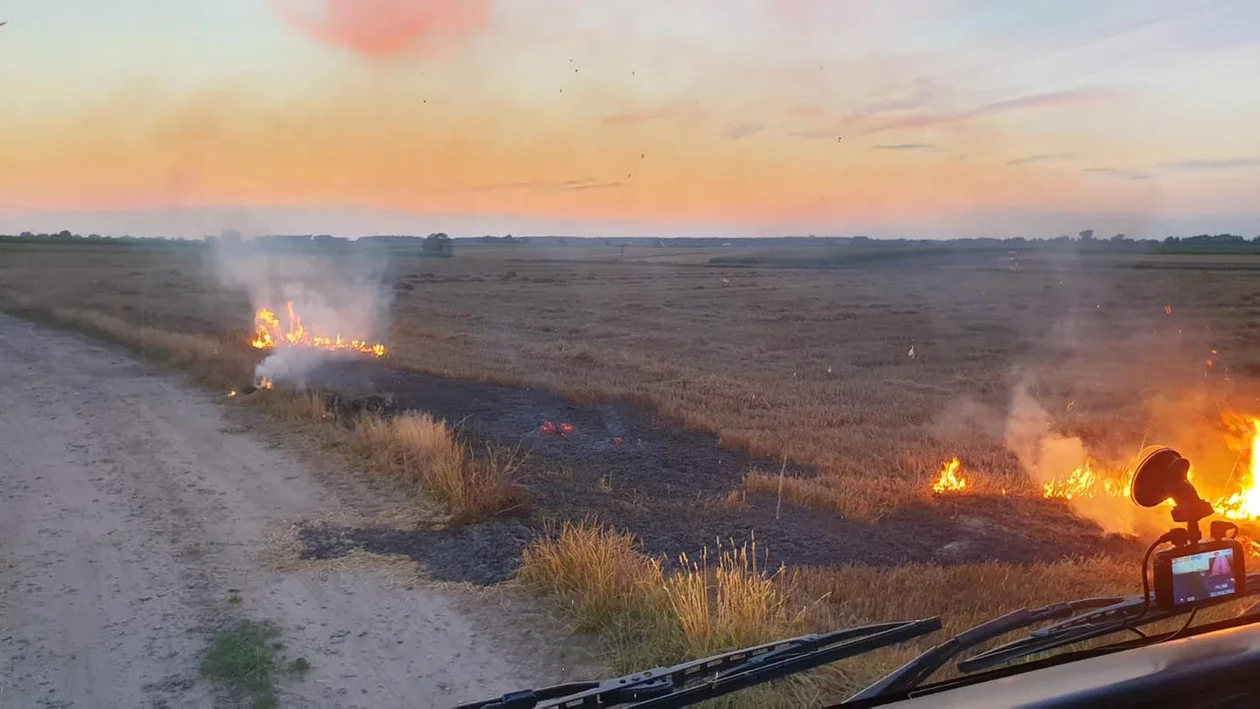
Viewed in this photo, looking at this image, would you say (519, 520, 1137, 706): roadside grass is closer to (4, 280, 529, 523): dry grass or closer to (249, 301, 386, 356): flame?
(4, 280, 529, 523): dry grass

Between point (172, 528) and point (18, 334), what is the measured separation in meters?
23.6

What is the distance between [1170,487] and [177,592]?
679 centimetres

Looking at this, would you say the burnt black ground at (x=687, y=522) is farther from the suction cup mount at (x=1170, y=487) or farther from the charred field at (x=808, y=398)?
the suction cup mount at (x=1170, y=487)

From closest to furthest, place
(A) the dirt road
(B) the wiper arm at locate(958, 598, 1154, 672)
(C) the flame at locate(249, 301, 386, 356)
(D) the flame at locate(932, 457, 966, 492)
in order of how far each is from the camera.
→ 1. (B) the wiper arm at locate(958, 598, 1154, 672)
2. (A) the dirt road
3. (D) the flame at locate(932, 457, 966, 492)
4. (C) the flame at locate(249, 301, 386, 356)

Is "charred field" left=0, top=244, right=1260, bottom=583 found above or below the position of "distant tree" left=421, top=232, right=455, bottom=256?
below

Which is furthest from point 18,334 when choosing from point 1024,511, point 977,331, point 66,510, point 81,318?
point 977,331

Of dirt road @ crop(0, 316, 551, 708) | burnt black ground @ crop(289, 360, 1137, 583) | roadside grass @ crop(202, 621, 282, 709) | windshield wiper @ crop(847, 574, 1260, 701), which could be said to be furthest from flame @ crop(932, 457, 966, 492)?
windshield wiper @ crop(847, 574, 1260, 701)

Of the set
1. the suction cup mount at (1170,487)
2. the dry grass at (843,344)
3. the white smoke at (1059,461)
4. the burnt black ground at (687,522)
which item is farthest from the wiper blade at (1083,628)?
the white smoke at (1059,461)

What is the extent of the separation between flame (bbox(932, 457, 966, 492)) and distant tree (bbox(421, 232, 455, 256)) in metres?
95.9

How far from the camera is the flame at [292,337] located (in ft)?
73.4

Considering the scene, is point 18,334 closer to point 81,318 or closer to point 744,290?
point 81,318

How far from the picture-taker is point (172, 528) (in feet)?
28.3

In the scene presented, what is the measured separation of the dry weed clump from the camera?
893 cm

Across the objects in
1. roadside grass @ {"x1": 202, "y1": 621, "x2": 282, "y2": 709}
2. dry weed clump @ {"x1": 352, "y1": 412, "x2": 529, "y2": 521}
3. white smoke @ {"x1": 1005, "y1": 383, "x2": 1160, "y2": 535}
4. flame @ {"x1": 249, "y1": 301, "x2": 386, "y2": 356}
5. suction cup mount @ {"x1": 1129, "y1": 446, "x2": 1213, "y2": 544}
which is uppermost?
suction cup mount @ {"x1": 1129, "y1": 446, "x2": 1213, "y2": 544}
